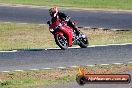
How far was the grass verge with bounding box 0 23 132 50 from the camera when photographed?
23453 mm

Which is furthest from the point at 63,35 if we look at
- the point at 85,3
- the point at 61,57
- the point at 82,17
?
the point at 85,3

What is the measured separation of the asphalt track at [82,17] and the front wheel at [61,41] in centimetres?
987

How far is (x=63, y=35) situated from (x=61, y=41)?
255 mm

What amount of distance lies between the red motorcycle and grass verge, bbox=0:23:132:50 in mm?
2583

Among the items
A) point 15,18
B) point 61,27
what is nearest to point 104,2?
point 15,18

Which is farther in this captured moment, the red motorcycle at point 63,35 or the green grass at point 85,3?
the green grass at point 85,3

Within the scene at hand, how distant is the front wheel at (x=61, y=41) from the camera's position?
1958 cm

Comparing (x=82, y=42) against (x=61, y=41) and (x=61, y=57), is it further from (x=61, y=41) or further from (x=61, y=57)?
(x=61, y=57)

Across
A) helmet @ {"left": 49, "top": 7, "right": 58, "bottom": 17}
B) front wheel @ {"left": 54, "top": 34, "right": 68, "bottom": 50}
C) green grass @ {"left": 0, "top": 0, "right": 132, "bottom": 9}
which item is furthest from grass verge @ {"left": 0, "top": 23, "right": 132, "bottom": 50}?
green grass @ {"left": 0, "top": 0, "right": 132, "bottom": 9}

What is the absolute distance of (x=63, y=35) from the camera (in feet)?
65.0

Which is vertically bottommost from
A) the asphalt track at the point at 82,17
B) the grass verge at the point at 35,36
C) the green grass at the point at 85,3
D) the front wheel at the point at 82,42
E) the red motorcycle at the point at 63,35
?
the green grass at the point at 85,3

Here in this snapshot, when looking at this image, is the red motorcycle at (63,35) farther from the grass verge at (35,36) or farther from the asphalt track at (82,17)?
the asphalt track at (82,17)

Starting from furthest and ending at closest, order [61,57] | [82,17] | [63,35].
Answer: [82,17], [63,35], [61,57]

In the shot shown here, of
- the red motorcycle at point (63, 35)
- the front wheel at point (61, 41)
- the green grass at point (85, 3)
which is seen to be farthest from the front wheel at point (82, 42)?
the green grass at point (85, 3)
